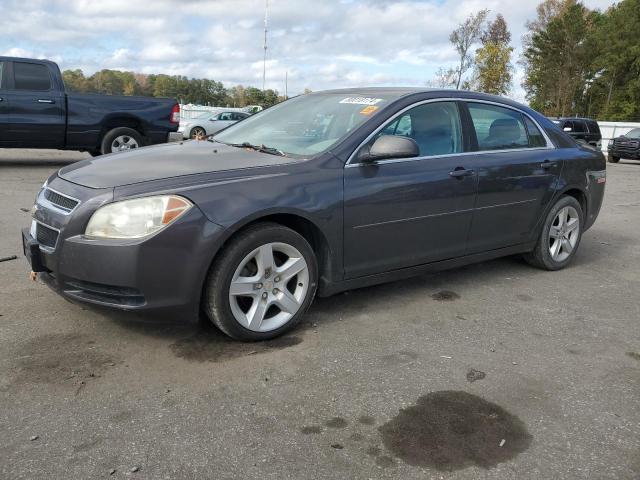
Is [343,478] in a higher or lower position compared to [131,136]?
lower

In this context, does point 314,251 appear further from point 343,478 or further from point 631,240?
point 631,240

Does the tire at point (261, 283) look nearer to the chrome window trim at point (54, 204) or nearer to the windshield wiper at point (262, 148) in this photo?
the windshield wiper at point (262, 148)

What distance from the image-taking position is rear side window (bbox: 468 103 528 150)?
15.2 ft

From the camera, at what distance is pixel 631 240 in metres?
7.06

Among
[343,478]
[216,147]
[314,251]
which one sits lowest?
[343,478]

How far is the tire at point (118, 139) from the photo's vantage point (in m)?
11.0

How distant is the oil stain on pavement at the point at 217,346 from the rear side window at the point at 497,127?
7.48ft

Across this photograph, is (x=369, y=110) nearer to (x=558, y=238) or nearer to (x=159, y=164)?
(x=159, y=164)

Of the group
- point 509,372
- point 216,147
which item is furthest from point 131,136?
point 509,372

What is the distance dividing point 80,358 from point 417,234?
233 centimetres

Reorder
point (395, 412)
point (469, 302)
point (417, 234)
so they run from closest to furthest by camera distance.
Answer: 1. point (395, 412)
2. point (417, 234)
3. point (469, 302)

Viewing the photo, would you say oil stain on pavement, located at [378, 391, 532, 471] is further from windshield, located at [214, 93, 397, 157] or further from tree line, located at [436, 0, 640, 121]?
tree line, located at [436, 0, 640, 121]

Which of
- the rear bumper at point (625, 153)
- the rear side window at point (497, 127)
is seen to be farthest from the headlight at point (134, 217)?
the rear bumper at point (625, 153)

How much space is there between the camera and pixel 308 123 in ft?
14.1
